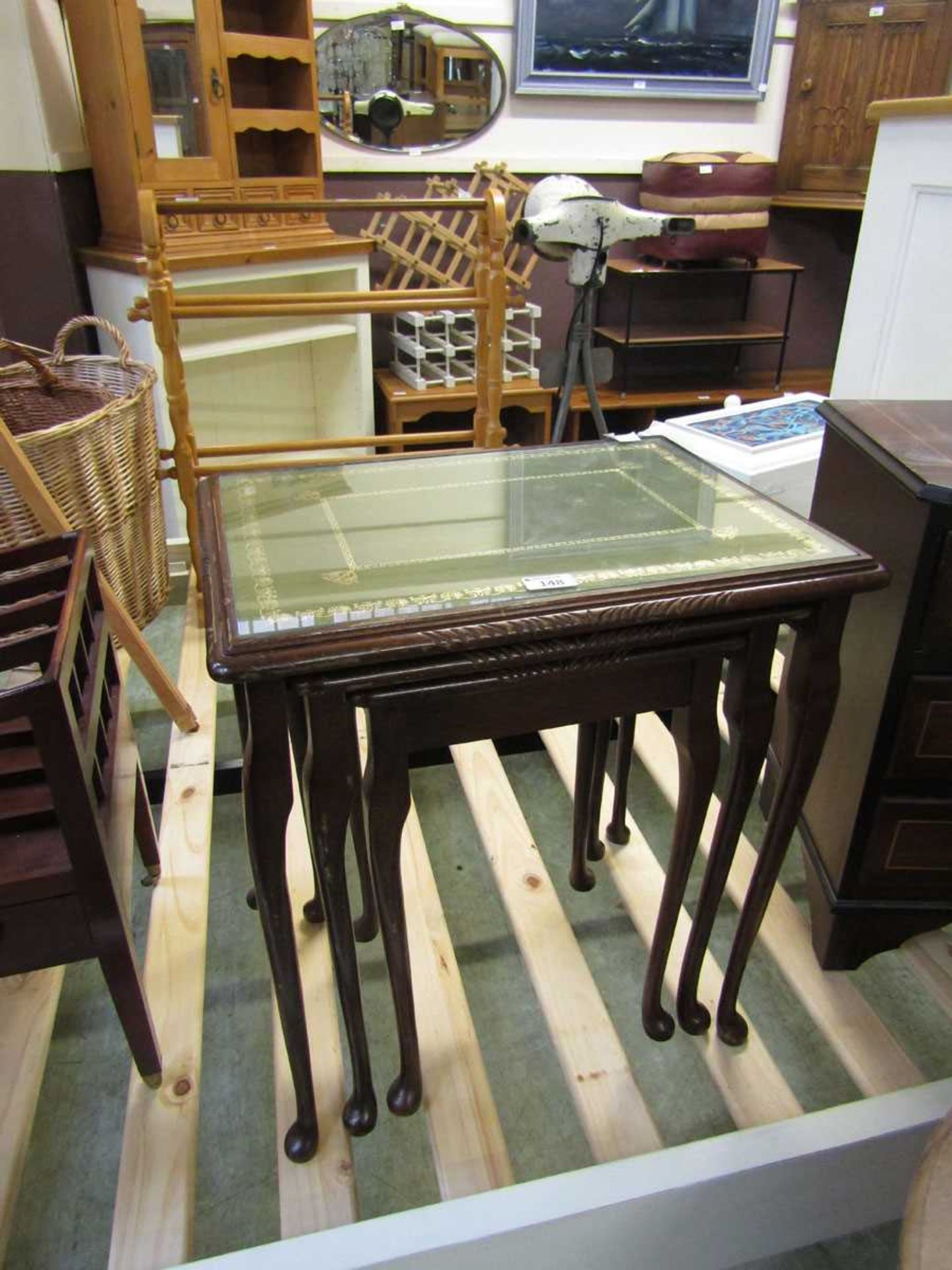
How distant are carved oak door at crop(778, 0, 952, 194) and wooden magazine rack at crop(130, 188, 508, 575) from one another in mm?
1701

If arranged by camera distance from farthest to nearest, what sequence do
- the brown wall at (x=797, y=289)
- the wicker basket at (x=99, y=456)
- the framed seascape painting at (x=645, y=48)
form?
the brown wall at (x=797, y=289) < the framed seascape painting at (x=645, y=48) < the wicker basket at (x=99, y=456)

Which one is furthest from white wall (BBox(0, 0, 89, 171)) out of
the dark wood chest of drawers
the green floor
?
the dark wood chest of drawers

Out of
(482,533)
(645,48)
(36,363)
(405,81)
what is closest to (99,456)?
(36,363)

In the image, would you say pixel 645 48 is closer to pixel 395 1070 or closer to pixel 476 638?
pixel 476 638

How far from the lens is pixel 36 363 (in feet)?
4.91

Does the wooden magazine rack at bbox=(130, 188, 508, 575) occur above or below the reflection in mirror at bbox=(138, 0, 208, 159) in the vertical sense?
below

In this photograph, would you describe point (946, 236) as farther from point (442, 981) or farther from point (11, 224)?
point (11, 224)

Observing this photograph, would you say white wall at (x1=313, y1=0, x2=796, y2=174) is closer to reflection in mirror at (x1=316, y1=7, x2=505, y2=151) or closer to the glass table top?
reflection in mirror at (x1=316, y1=7, x2=505, y2=151)

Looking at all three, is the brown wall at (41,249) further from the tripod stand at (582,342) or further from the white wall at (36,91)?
the tripod stand at (582,342)

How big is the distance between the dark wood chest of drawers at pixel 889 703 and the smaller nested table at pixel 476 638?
165 mm

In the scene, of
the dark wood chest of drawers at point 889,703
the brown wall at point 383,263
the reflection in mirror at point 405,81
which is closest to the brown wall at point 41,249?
the brown wall at point 383,263

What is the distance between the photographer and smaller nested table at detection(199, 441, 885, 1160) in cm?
72

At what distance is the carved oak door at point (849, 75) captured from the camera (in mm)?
2615

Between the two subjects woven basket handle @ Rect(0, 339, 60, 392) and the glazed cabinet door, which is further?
the glazed cabinet door
